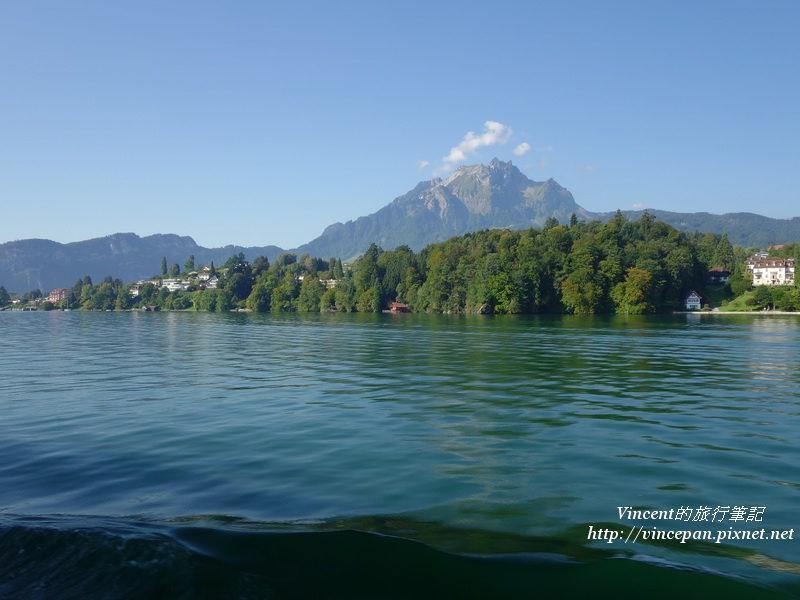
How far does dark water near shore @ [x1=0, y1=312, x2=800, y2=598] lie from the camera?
304 inches

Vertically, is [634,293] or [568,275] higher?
[568,275]

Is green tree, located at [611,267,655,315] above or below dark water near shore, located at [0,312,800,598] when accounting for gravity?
above

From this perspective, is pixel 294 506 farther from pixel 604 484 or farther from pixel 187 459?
pixel 604 484

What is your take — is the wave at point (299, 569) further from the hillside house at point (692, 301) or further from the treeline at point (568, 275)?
the hillside house at point (692, 301)

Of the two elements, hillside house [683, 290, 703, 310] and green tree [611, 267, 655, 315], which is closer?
green tree [611, 267, 655, 315]

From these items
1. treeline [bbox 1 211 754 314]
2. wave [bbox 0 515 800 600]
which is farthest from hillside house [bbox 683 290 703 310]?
wave [bbox 0 515 800 600]

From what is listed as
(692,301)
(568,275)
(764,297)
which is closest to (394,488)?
(568,275)

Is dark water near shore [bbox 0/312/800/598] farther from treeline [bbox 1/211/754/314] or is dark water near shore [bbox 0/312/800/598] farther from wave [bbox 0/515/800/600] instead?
treeline [bbox 1/211/754/314]

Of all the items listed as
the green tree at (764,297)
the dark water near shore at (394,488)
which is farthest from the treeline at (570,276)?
the dark water near shore at (394,488)

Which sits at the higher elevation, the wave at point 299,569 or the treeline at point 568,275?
the treeline at point 568,275

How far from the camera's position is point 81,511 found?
1009 centimetres

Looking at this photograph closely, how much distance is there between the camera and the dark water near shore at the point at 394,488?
7.72 meters

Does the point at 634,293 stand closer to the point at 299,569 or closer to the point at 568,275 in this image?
the point at 568,275

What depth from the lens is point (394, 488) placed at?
37.6 ft
